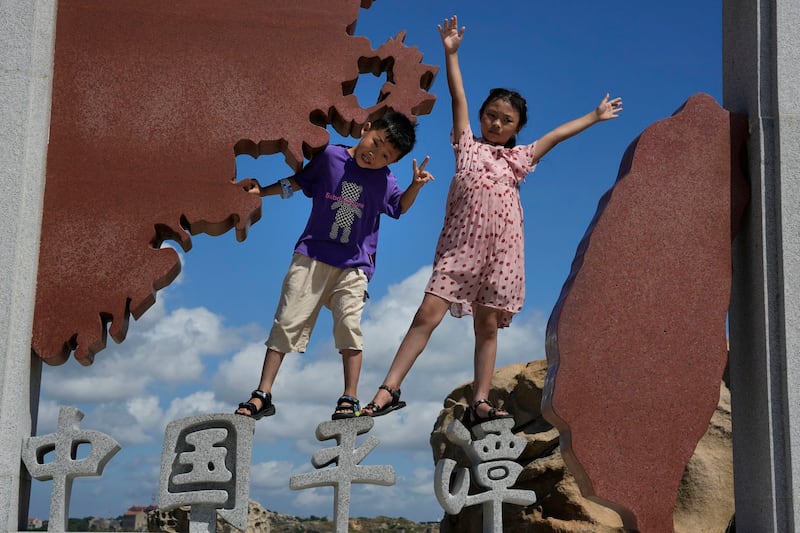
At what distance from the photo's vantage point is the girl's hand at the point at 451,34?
17.6 feet

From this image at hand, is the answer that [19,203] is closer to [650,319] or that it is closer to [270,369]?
[270,369]

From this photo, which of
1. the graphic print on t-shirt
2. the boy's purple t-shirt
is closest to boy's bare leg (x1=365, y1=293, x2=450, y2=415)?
the boy's purple t-shirt

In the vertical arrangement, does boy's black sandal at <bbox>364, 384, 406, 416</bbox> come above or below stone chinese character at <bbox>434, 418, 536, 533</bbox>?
above

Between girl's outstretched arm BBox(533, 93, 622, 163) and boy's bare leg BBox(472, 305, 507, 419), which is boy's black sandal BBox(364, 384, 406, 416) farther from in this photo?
girl's outstretched arm BBox(533, 93, 622, 163)

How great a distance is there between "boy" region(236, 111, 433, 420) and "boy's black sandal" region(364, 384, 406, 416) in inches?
3.1

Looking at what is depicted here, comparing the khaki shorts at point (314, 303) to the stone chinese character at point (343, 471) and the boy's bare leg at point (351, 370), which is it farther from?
the stone chinese character at point (343, 471)

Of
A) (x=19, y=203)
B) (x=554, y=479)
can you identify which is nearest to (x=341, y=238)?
(x=19, y=203)

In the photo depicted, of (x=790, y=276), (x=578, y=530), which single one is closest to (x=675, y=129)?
(x=790, y=276)

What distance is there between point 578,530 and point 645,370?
161cm

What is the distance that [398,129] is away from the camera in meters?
5.21

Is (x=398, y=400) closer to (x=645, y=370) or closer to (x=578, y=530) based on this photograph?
(x=645, y=370)

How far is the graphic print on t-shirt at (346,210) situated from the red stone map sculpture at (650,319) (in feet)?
3.61

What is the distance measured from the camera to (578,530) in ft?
20.0

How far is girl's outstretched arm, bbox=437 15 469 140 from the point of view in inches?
210
